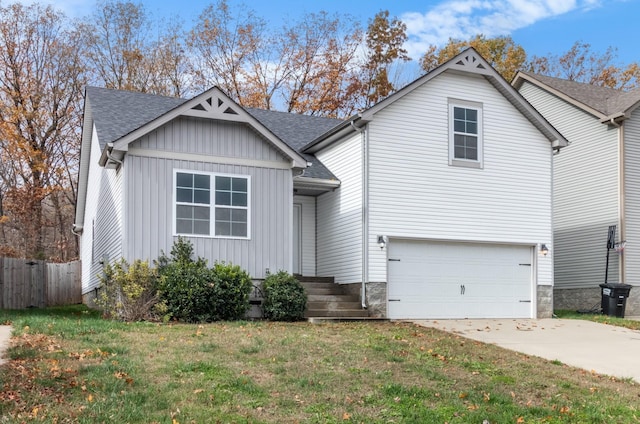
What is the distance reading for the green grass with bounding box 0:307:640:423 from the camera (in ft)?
24.2

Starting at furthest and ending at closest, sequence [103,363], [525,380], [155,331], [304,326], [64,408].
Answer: [304,326]
[155,331]
[525,380]
[103,363]
[64,408]

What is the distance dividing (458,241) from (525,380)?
A: 835 cm

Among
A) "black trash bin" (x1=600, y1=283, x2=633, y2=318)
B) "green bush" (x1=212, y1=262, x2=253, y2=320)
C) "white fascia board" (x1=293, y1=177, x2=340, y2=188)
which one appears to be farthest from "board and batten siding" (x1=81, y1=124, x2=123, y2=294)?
"black trash bin" (x1=600, y1=283, x2=633, y2=318)

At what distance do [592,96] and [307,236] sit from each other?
11.1 metres

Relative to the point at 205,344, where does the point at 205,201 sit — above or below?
above

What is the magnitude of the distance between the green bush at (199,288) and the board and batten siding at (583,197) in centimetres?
1161

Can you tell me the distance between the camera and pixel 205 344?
35.1ft

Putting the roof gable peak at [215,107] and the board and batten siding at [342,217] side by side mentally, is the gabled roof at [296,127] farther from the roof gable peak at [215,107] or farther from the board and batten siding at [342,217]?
the roof gable peak at [215,107]

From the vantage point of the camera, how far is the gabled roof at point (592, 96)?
69.1 feet

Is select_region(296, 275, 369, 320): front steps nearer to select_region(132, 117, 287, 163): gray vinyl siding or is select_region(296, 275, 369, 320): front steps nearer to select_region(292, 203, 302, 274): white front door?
select_region(292, 203, 302, 274): white front door

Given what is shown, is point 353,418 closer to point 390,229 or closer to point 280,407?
point 280,407

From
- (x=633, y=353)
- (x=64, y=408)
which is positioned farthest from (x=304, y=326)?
(x=64, y=408)

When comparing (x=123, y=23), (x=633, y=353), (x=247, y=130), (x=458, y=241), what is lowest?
(x=633, y=353)

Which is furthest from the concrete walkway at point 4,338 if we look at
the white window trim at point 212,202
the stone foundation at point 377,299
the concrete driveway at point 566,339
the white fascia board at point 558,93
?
the white fascia board at point 558,93
